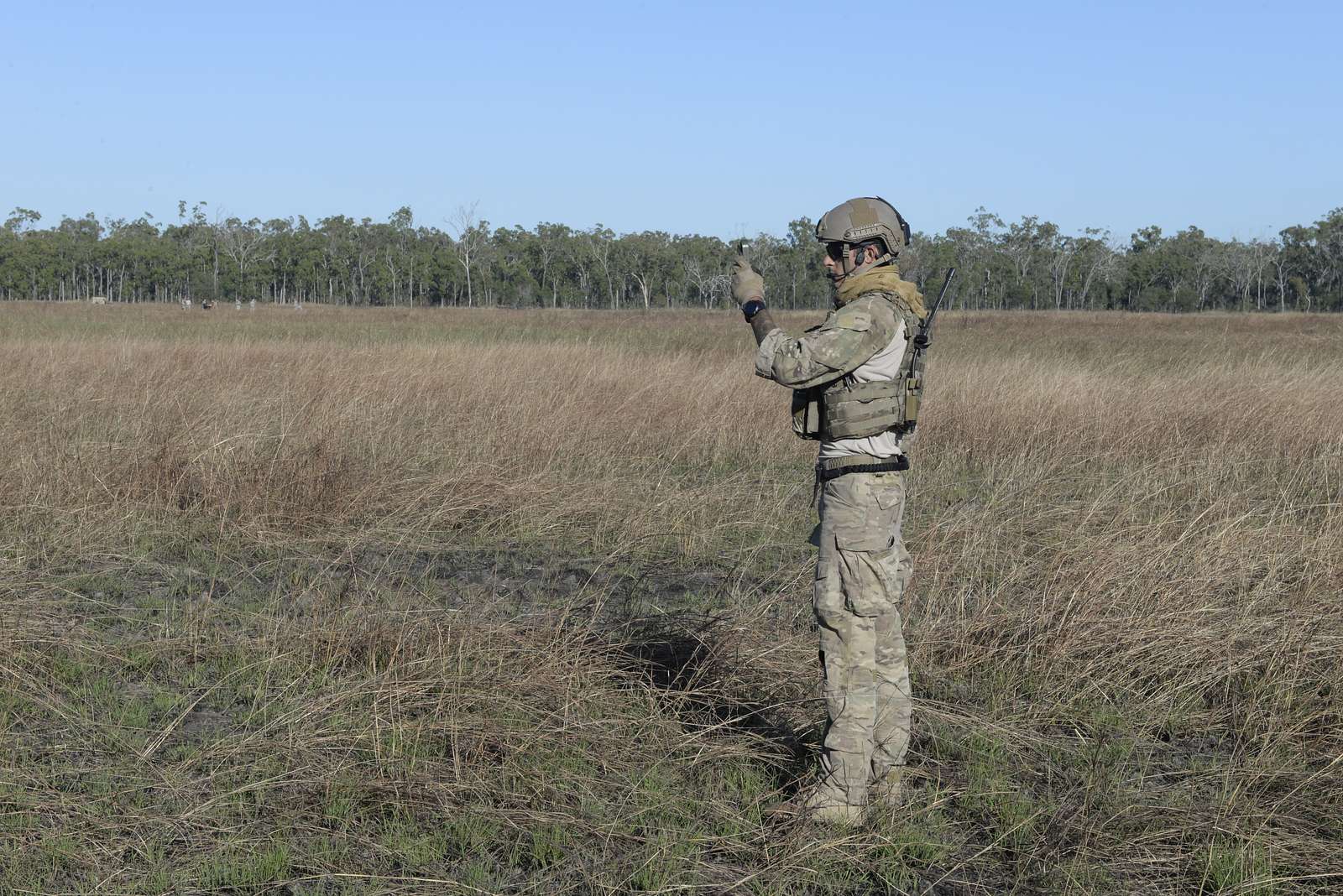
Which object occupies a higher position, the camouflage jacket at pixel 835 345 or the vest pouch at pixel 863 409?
the camouflage jacket at pixel 835 345

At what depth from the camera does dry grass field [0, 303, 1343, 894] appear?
10.2 feet

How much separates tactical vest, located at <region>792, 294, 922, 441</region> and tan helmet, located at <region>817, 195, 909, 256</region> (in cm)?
18

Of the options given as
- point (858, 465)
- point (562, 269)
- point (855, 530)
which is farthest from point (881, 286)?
point (562, 269)

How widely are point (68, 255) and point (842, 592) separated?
352 feet

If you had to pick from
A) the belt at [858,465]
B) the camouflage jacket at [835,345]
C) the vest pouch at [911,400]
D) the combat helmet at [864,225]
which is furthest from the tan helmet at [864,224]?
the belt at [858,465]

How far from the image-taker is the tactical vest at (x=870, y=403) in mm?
3291

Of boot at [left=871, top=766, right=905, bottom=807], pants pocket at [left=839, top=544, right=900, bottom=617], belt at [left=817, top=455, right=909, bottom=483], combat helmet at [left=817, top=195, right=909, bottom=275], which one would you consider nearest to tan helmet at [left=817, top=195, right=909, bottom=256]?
combat helmet at [left=817, top=195, right=909, bottom=275]

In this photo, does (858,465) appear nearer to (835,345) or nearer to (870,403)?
(870,403)

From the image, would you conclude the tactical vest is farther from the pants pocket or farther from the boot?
the boot

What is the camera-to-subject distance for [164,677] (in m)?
4.26

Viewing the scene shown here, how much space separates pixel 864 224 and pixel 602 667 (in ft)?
6.33

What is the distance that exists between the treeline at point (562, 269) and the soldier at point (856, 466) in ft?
281

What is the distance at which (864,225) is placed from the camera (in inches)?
129

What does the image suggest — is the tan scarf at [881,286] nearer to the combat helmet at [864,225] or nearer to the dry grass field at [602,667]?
the combat helmet at [864,225]
